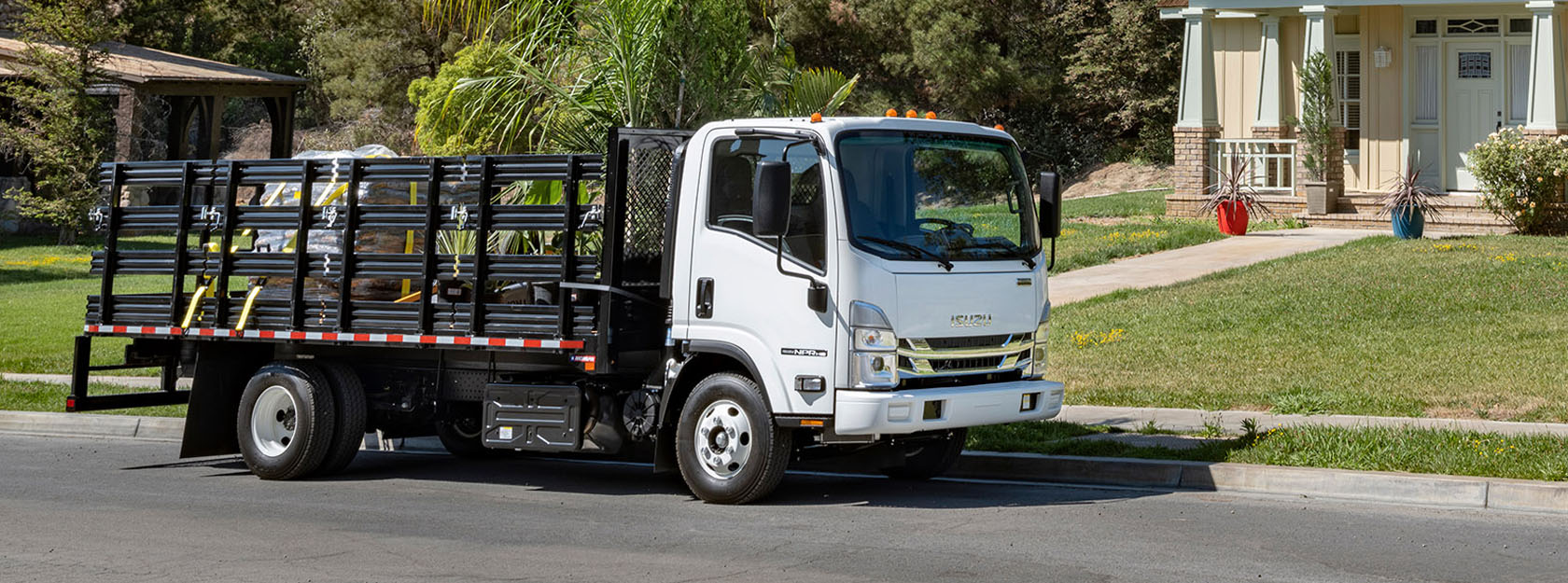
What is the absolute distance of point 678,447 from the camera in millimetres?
9938

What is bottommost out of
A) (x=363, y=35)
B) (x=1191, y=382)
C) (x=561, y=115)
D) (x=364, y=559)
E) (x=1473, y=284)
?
(x=364, y=559)

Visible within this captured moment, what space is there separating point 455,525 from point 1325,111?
21.9 meters

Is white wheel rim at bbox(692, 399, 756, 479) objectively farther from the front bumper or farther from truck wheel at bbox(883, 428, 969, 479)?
truck wheel at bbox(883, 428, 969, 479)

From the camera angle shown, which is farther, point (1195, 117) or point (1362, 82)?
point (1195, 117)

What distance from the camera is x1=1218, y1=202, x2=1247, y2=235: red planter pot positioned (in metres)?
25.7

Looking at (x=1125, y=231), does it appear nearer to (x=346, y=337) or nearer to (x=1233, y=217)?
(x=1233, y=217)

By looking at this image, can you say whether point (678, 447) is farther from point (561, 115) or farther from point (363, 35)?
point (363, 35)

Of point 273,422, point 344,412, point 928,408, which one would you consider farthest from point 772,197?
point 273,422

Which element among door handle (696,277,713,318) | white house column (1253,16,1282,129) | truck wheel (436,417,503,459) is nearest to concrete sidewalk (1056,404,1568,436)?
door handle (696,277,713,318)

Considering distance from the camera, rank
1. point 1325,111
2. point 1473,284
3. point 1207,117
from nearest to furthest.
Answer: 1. point 1473,284
2. point 1325,111
3. point 1207,117

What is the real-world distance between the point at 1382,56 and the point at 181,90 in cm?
2300

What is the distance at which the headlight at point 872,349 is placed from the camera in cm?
927

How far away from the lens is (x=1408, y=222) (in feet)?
77.3

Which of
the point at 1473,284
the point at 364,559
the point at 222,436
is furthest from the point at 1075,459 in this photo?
the point at 1473,284
